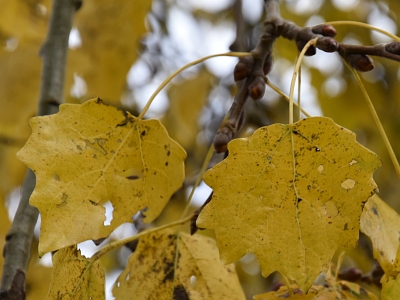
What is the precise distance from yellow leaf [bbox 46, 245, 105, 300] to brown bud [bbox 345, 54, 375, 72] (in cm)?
56

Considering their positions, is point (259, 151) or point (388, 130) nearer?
point (259, 151)

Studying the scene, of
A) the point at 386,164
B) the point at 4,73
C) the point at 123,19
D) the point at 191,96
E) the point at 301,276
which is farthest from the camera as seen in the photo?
the point at 386,164

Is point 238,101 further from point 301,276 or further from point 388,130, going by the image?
point 388,130

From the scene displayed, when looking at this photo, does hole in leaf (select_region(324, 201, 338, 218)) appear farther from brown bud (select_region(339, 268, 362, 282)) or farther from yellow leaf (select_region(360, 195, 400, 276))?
brown bud (select_region(339, 268, 362, 282))

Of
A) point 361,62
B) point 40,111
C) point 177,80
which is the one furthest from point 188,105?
point 361,62

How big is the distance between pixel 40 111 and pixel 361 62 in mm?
720

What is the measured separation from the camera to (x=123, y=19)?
2002mm

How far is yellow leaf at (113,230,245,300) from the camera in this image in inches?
46.2

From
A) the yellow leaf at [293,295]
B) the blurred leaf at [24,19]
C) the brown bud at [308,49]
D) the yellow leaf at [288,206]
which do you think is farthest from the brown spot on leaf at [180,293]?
the blurred leaf at [24,19]

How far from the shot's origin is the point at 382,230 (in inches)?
44.3

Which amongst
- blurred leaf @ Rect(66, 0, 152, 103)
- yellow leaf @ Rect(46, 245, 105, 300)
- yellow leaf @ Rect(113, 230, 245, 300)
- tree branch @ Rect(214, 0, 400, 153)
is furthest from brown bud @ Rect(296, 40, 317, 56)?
blurred leaf @ Rect(66, 0, 152, 103)

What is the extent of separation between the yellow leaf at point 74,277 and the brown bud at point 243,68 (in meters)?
Answer: 0.43

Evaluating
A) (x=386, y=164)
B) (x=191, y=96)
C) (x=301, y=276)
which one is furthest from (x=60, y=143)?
(x=386, y=164)

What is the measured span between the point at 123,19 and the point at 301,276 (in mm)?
1291
